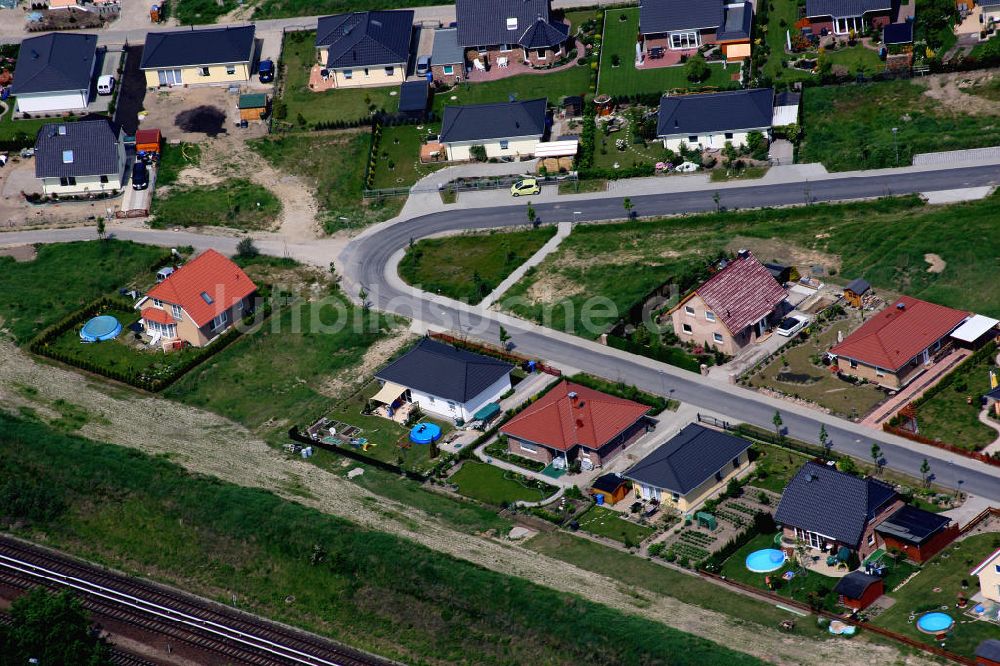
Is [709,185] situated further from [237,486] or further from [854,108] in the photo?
[237,486]

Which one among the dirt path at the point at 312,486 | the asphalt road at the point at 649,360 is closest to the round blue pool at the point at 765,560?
the dirt path at the point at 312,486

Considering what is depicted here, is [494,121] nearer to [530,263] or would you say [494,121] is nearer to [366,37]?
[366,37]

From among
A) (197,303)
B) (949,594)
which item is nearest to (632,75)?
(197,303)

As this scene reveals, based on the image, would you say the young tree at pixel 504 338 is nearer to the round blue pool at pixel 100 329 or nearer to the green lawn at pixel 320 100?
the round blue pool at pixel 100 329

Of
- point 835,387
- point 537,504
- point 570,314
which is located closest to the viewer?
point 537,504

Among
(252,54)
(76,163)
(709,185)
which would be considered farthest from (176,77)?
(709,185)

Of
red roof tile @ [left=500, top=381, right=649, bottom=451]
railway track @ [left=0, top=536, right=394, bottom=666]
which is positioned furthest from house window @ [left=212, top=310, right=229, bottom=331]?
red roof tile @ [left=500, top=381, right=649, bottom=451]

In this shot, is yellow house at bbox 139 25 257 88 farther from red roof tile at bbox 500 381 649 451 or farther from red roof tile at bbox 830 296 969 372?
A: red roof tile at bbox 830 296 969 372
